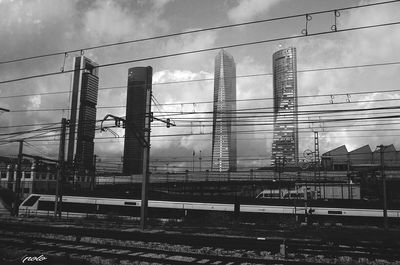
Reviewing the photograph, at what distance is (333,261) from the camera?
12.5 metres

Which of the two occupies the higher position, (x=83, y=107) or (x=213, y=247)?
Answer: (x=83, y=107)

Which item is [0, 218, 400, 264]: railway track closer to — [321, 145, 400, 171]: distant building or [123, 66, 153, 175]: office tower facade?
[123, 66, 153, 175]: office tower facade

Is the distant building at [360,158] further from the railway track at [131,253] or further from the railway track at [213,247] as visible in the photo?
the railway track at [131,253]

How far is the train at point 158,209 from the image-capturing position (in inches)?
1355

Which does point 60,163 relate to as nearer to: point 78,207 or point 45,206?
point 78,207

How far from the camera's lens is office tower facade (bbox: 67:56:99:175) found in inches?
730

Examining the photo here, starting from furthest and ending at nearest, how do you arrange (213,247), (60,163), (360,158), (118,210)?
1. (360,158)
2. (118,210)
3. (60,163)
4. (213,247)

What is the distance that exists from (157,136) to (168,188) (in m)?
55.4

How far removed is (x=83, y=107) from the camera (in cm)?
3612

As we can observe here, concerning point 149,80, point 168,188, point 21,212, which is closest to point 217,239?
point 149,80

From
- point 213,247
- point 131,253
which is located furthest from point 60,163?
point 213,247

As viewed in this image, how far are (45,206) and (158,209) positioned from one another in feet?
47.3

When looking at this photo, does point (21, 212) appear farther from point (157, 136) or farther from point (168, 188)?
point (168, 188)

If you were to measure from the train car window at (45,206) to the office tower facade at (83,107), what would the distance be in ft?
18.1
